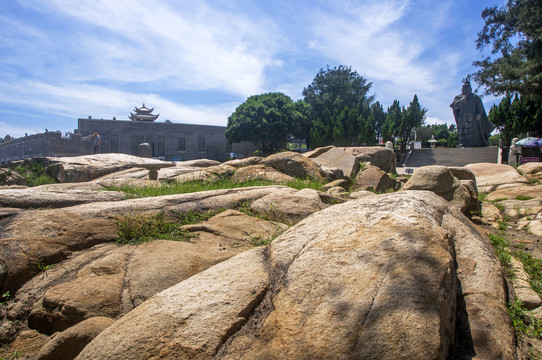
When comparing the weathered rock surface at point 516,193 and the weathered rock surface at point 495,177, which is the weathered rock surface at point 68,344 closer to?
the weathered rock surface at point 516,193

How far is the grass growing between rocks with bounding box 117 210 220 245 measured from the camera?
3043 mm

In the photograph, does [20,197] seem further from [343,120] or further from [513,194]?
[343,120]

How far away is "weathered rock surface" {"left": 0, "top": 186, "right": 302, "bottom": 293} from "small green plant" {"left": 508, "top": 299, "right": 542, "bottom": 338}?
6.75 ft

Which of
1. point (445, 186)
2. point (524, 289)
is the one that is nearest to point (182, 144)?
point (445, 186)

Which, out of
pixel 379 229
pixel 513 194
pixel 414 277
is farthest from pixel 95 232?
pixel 513 194

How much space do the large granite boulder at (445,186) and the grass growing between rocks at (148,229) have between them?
4.05 meters

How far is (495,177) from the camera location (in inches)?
371

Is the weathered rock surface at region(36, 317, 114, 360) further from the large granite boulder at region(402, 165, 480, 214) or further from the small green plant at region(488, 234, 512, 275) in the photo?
the large granite boulder at region(402, 165, 480, 214)

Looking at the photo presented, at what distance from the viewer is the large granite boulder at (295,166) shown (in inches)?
259

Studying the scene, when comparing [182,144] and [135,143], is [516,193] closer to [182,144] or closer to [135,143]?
[182,144]

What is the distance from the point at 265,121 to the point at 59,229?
1124 inches

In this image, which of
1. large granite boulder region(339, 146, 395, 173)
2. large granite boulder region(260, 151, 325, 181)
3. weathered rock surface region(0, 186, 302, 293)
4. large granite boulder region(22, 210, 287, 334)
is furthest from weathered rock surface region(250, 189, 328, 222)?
large granite boulder region(339, 146, 395, 173)

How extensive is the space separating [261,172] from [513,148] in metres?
16.8

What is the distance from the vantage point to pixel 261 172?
243 inches
